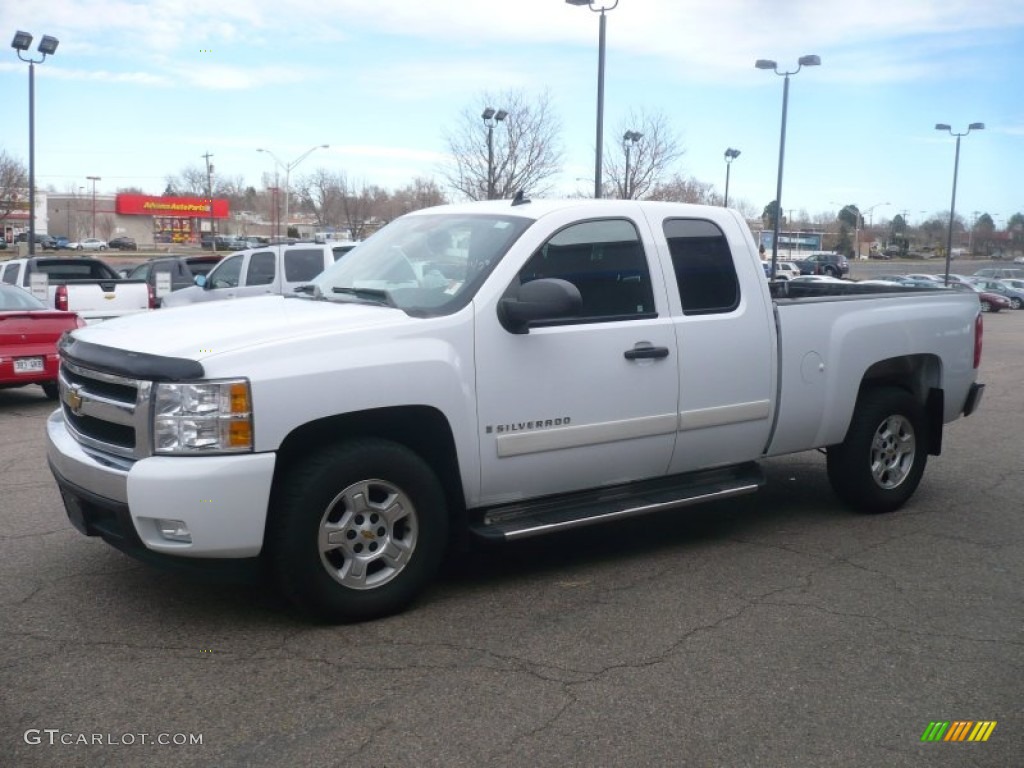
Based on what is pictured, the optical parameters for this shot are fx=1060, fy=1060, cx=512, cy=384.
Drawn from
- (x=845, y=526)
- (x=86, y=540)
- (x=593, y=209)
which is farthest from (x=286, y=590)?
(x=845, y=526)

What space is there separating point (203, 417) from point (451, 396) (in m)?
1.16

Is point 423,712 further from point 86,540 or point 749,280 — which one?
point 749,280

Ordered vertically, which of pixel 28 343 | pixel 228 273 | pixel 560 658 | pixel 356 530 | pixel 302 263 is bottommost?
pixel 560 658

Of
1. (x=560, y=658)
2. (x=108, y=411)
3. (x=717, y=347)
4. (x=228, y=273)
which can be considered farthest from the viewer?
(x=228, y=273)

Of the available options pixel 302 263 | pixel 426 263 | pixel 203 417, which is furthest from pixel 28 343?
pixel 203 417

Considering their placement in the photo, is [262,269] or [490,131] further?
[490,131]

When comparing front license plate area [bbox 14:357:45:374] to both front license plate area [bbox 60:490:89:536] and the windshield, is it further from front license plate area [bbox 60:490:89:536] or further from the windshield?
front license plate area [bbox 60:490:89:536]

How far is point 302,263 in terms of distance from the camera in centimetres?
1723

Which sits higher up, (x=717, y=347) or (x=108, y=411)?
(x=717, y=347)

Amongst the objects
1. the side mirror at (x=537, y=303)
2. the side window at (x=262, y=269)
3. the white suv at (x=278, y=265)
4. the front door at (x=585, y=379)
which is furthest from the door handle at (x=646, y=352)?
the side window at (x=262, y=269)

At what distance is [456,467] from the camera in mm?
5145

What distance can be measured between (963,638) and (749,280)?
2350mm

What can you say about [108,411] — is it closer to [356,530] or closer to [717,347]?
[356,530]

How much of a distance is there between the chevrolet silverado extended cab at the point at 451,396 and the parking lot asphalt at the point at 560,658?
0.39m
